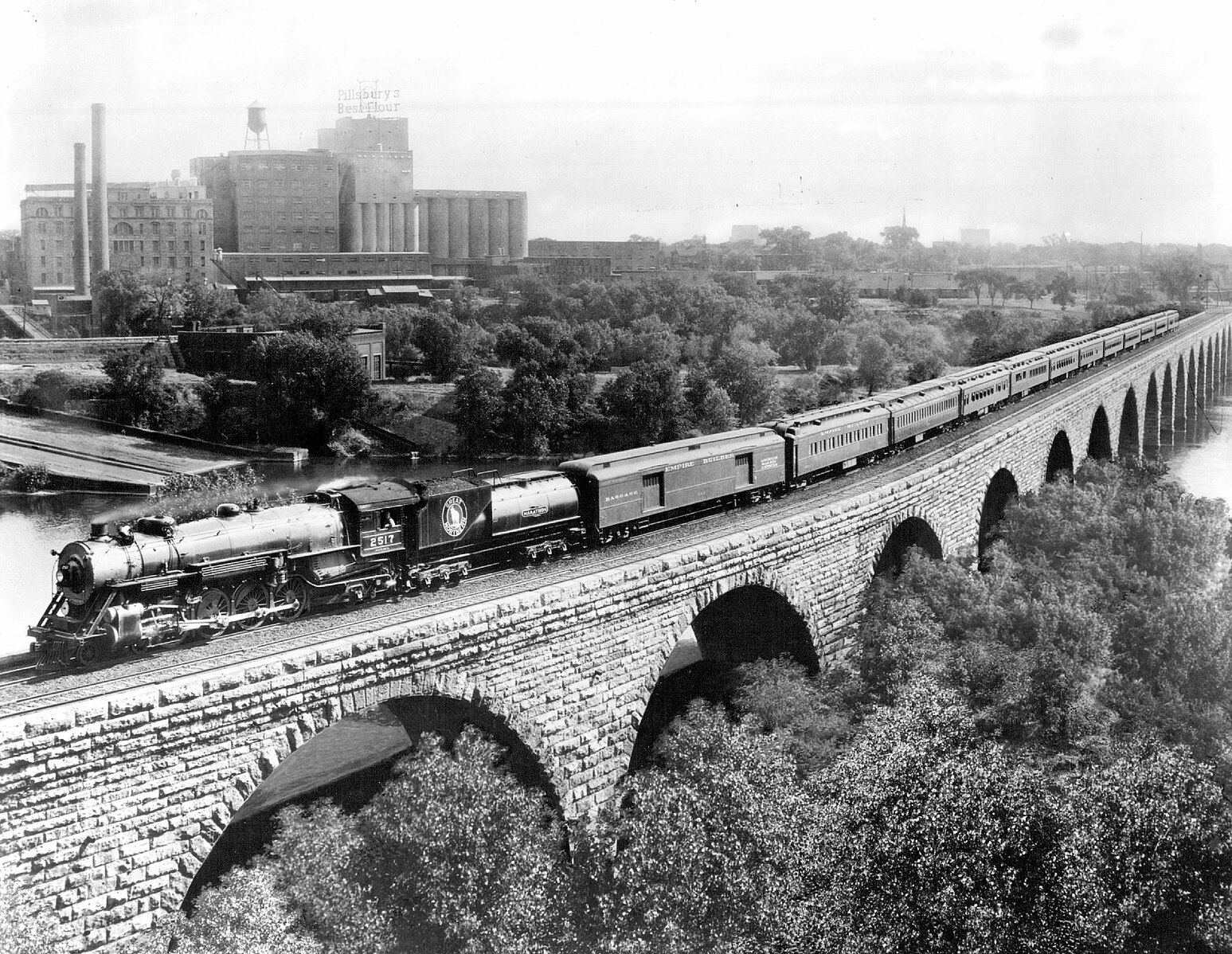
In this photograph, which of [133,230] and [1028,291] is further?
[1028,291]

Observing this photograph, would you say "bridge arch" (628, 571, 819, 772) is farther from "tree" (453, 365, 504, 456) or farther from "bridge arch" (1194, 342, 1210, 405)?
"bridge arch" (1194, 342, 1210, 405)

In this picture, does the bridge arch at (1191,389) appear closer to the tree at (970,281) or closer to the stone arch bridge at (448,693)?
the tree at (970,281)

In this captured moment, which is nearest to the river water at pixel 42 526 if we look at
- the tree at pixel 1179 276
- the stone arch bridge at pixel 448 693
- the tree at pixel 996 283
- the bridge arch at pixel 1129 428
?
the stone arch bridge at pixel 448 693

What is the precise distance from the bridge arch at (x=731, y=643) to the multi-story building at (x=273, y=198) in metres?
22.4

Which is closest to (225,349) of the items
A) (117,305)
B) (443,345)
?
(117,305)

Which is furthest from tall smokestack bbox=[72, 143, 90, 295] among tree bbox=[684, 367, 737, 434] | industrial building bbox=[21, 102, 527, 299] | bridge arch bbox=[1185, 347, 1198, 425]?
bridge arch bbox=[1185, 347, 1198, 425]

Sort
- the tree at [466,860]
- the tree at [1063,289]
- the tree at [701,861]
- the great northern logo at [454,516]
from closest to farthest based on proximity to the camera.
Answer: the tree at [701,861] → the tree at [466,860] → the great northern logo at [454,516] → the tree at [1063,289]

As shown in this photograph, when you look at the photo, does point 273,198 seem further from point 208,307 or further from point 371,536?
point 371,536

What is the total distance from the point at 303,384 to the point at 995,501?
2078 centimetres

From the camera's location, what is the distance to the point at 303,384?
3359cm

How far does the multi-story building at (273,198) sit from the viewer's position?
3772 cm

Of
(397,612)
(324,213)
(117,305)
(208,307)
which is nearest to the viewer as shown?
(397,612)

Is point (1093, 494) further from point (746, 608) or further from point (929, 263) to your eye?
point (929, 263)

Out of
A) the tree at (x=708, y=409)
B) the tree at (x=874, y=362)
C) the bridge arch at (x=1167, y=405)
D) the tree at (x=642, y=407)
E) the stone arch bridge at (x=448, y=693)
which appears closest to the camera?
the stone arch bridge at (x=448, y=693)
